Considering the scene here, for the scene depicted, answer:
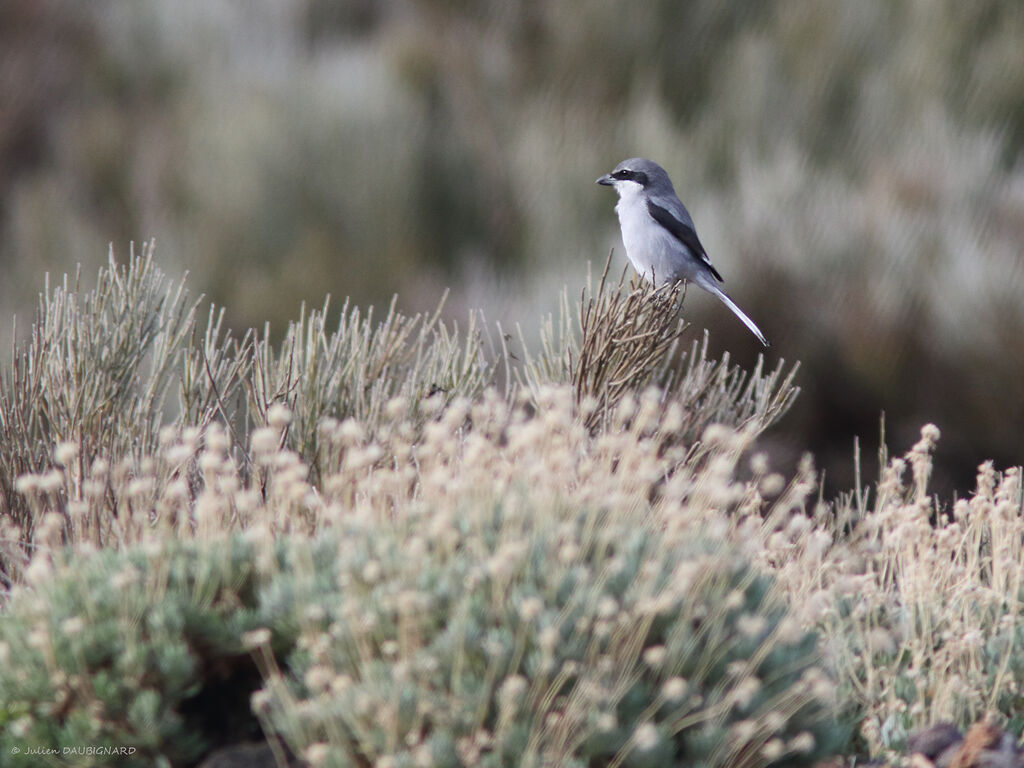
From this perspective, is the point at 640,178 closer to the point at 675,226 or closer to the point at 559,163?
the point at 675,226

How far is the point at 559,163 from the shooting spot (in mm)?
11875

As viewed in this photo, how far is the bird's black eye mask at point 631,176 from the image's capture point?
7160 millimetres

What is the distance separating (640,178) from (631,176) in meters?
0.06

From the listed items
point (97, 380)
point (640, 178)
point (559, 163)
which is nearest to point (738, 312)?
point (640, 178)

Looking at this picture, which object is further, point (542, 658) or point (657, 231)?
point (657, 231)

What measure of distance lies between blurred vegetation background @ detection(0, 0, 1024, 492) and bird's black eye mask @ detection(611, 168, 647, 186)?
2.43 metres

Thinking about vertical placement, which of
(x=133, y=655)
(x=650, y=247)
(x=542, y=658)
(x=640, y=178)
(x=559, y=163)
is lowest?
(x=133, y=655)

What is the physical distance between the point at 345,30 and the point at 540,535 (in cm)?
1204

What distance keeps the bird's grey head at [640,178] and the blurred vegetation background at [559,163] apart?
238 cm

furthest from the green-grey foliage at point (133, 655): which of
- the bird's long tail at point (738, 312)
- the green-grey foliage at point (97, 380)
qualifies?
the bird's long tail at point (738, 312)

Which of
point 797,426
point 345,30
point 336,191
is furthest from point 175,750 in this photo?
point 345,30

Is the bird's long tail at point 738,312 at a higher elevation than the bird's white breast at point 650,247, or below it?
below

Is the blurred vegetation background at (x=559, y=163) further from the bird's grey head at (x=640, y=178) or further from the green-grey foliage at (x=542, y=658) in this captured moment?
the green-grey foliage at (x=542, y=658)

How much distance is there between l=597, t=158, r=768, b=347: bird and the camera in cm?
679
